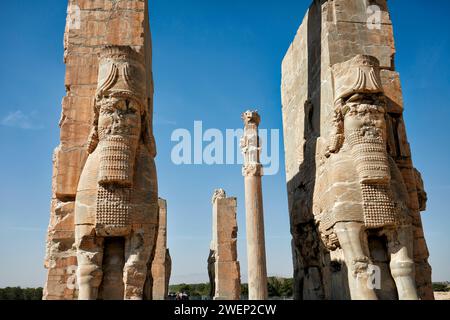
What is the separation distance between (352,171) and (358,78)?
4.04ft

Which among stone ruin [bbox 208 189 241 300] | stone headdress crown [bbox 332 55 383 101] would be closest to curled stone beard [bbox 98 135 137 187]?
stone headdress crown [bbox 332 55 383 101]

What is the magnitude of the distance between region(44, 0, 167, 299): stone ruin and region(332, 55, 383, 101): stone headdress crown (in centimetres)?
263

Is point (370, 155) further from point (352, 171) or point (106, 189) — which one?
point (106, 189)

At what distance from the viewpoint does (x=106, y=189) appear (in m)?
5.16

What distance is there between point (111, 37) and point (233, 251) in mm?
8137

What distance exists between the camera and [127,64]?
5465mm

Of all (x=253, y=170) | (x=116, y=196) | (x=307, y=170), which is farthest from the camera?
(x=253, y=170)

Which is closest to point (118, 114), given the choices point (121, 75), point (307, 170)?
point (121, 75)

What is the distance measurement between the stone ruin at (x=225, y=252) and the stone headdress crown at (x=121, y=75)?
808 centimetres

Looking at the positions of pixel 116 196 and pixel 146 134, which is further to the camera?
pixel 146 134

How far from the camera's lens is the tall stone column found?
9.20 m

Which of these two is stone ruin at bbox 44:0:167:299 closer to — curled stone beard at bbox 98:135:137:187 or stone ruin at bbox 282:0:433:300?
curled stone beard at bbox 98:135:137:187

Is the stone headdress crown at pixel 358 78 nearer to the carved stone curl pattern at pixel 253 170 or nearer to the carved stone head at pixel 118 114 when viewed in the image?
the carved stone head at pixel 118 114

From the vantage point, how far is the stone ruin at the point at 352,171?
5.65 meters
